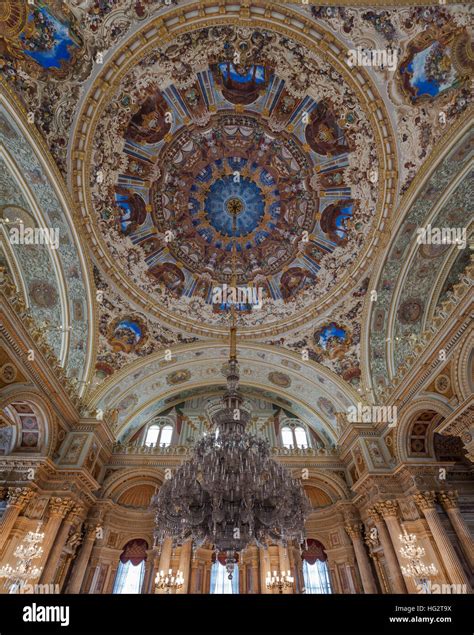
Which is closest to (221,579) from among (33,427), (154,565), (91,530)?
(154,565)

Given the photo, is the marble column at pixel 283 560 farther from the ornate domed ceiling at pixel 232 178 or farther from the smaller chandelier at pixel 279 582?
the ornate domed ceiling at pixel 232 178

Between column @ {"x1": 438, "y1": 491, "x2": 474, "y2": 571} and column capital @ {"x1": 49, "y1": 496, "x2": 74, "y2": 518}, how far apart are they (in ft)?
39.2

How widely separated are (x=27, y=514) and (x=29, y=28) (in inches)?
534

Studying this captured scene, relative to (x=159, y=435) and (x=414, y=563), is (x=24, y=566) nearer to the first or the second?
(x=159, y=435)

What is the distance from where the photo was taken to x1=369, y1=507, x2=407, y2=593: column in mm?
10211

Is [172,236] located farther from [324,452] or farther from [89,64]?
[324,452]

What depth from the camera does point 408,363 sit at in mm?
11320

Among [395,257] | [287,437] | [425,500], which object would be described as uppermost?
[395,257]

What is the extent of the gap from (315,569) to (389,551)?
3602 millimetres

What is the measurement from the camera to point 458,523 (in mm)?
10523

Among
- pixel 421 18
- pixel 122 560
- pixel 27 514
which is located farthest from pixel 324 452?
pixel 421 18

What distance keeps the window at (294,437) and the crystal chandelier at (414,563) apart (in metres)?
6.74

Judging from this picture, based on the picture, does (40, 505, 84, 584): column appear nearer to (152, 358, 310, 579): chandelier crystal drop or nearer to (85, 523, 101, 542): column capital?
(85, 523, 101, 542): column capital

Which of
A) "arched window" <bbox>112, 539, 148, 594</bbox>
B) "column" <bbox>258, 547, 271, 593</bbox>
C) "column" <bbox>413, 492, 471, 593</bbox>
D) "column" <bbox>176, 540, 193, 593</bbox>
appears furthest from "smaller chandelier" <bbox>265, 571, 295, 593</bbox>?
"arched window" <bbox>112, 539, 148, 594</bbox>
